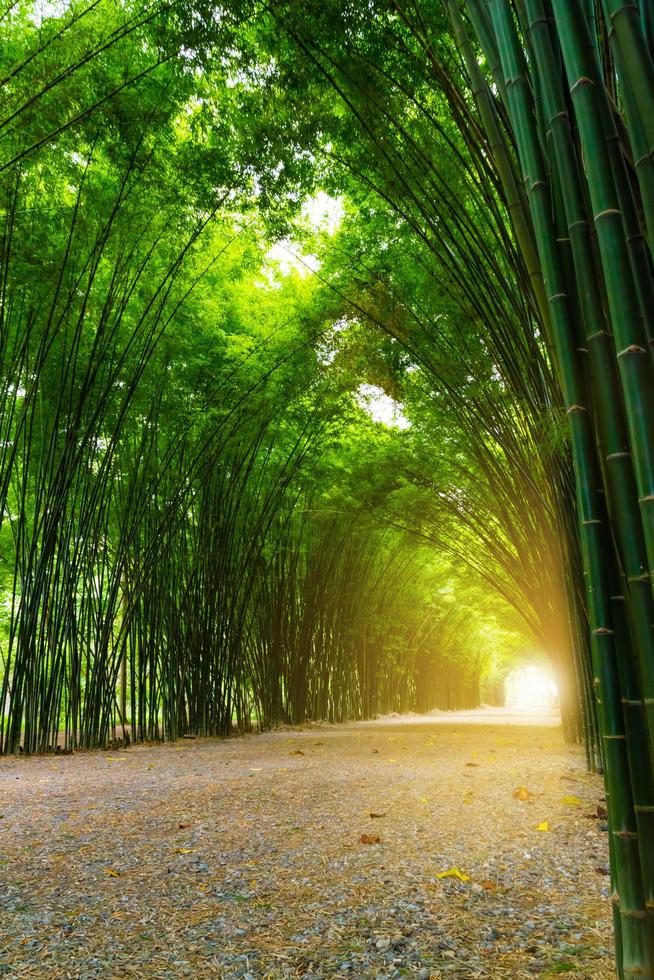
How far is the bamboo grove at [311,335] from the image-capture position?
78 centimetres

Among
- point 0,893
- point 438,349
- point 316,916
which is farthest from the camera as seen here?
point 438,349

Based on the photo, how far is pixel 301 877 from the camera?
56.1 inches

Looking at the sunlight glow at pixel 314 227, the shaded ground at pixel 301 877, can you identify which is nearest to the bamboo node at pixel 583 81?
the shaded ground at pixel 301 877

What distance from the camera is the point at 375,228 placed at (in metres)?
3.96

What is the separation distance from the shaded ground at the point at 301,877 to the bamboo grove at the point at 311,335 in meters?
0.42

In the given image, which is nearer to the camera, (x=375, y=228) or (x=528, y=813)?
(x=528, y=813)

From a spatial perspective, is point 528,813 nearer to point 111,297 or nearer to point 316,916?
point 316,916

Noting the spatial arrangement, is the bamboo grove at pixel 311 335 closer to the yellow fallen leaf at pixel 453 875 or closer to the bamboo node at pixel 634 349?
the bamboo node at pixel 634 349

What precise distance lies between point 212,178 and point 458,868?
3122 millimetres

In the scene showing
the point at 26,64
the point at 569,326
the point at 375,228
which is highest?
the point at 375,228

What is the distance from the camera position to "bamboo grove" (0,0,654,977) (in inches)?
30.8

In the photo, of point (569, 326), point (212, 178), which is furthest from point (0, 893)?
point (212, 178)

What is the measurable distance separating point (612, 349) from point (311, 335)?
3944 millimetres

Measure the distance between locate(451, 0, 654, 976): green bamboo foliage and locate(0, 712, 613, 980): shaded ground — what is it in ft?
1.34
